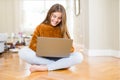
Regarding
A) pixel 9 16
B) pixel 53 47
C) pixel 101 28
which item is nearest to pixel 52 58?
pixel 53 47

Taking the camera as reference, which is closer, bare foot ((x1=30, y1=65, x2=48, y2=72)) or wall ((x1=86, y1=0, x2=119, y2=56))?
bare foot ((x1=30, y1=65, x2=48, y2=72))

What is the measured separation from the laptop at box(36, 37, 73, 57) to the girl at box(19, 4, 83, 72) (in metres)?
0.07

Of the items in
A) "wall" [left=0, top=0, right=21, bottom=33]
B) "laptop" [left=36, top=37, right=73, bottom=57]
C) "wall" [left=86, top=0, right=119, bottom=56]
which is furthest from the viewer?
"wall" [left=0, top=0, right=21, bottom=33]

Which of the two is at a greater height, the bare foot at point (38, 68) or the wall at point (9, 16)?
the wall at point (9, 16)

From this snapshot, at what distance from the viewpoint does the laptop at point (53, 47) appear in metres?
1.85

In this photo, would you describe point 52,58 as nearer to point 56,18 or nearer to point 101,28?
point 56,18

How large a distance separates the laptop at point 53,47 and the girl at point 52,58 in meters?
0.07

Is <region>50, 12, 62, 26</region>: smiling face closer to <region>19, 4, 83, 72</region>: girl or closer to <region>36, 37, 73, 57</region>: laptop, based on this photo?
<region>19, 4, 83, 72</region>: girl

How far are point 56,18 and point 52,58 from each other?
1.29ft

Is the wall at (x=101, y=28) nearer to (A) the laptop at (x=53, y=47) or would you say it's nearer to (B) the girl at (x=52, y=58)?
(B) the girl at (x=52, y=58)

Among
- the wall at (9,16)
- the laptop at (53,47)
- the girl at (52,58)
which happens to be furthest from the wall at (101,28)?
the wall at (9,16)

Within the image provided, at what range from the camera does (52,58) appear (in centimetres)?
204

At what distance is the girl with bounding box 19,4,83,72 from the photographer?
195 centimetres

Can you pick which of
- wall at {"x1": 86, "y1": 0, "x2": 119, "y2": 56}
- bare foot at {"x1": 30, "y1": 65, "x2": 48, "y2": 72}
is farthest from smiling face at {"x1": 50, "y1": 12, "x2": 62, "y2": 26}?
wall at {"x1": 86, "y1": 0, "x2": 119, "y2": 56}
